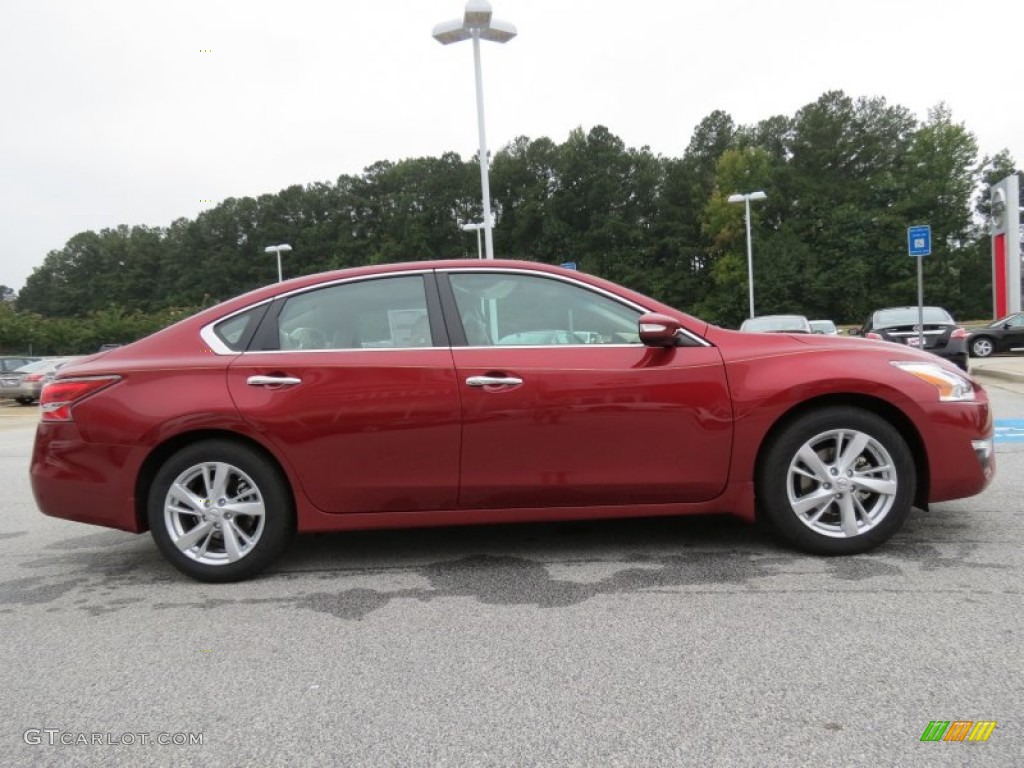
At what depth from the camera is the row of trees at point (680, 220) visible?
182ft

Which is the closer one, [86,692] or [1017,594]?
[86,692]

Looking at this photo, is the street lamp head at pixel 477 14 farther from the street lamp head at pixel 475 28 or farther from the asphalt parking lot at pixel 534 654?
the asphalt parking lot at pixel 534 654

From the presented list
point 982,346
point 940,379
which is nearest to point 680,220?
point 982,346

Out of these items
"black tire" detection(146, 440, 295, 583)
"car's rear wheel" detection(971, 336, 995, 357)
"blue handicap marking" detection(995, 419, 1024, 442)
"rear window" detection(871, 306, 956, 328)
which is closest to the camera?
"black tire" detection(146, 440, 295, 583)

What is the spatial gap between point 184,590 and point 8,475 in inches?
217

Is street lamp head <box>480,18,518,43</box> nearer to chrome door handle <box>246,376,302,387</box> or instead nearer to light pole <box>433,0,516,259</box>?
light pole <box>433,0,516,259</box>

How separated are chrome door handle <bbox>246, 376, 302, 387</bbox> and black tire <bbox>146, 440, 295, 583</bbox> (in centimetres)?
32

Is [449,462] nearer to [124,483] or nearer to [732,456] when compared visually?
[732,456]

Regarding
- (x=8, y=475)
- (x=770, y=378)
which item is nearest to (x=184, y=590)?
(x=770, y=378)

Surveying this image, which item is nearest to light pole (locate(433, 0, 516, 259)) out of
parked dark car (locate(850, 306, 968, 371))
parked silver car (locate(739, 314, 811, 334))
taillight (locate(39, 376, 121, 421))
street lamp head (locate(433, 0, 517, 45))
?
street lamp head (locate(433, 0, 517, 45))

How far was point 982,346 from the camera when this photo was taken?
70.0ft

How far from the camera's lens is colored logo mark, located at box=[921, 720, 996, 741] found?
2250 mm

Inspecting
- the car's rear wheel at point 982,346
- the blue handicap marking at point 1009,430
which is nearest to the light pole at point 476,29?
the blue handicap marking at point 1009,430

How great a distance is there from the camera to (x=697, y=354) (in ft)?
12.5
